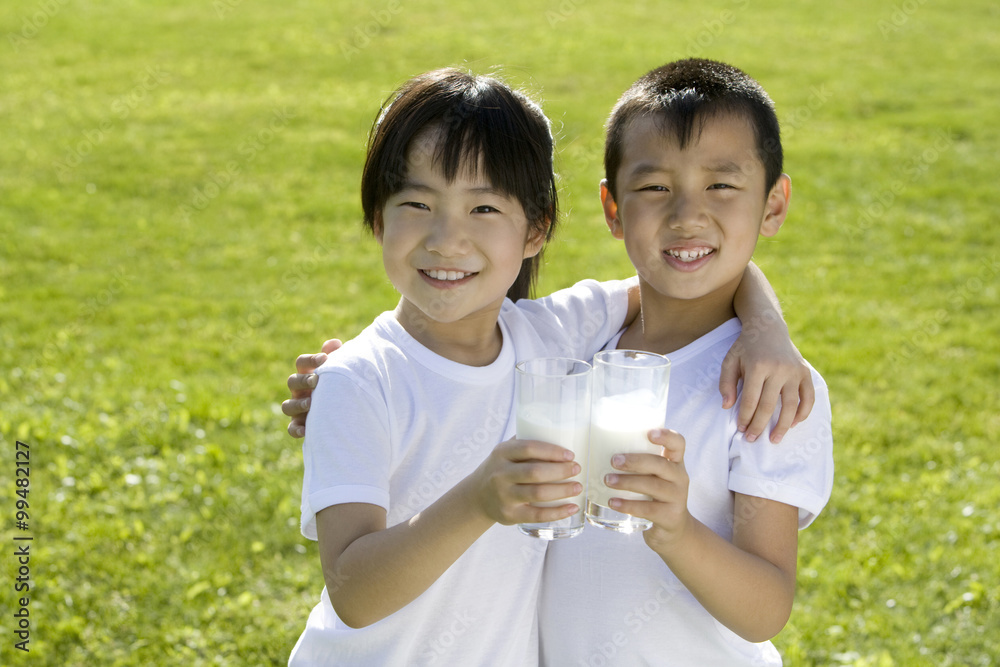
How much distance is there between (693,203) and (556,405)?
0.86 meters

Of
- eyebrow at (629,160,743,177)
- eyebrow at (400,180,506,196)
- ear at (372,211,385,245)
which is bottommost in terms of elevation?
ear at (372,211,385,245)

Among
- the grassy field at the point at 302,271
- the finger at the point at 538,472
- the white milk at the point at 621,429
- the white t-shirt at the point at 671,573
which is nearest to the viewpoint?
the finger at the point at 538,472

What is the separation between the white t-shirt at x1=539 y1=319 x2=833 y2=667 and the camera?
2.32m

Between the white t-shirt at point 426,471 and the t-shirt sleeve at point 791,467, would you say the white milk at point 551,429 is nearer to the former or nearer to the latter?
the white t-shirt at point 426,471

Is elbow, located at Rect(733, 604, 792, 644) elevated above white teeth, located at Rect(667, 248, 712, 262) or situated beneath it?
situated beneath

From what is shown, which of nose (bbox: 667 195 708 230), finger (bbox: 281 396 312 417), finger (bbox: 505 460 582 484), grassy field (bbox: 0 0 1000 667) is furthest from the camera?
grassy field (bbox: 0 0 1000 667)

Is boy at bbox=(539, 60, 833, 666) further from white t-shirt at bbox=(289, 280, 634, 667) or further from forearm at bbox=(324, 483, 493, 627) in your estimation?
forearm at bbox=(324, 483, 493, 627)

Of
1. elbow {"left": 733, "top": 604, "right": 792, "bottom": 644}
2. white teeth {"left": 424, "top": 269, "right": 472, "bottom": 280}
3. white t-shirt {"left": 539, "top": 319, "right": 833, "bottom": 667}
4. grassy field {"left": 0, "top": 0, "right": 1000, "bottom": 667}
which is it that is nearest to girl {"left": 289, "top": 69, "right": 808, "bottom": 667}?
white teeth {"left": 424, "top": 269, "right": 472, "bottom": 280}

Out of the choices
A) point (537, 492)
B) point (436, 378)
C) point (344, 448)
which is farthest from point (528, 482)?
point (436, 378)

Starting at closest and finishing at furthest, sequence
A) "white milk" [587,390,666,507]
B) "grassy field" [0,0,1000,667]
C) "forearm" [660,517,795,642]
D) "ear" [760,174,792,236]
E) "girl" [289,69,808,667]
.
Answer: "white milk" [587,390,666,507] → "forearm" [660,517,795,642] → "girl" [289,69,808,667] → "ear" [760,174,792,236] → "grassy field" [0,0,1000,667]

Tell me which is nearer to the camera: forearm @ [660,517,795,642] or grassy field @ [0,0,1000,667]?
forearm @ [660,517,795,642]

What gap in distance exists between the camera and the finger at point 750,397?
2.29 metres

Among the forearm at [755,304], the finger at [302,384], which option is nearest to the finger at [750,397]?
the forearm at [755,304]

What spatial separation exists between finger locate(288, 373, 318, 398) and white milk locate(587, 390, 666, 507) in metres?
0.91
